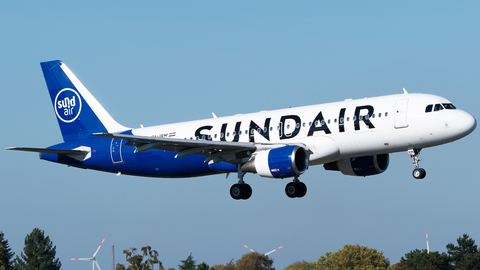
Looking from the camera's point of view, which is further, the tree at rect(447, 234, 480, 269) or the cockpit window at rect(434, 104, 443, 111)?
the tree at rect(447, 234, 480, 269)

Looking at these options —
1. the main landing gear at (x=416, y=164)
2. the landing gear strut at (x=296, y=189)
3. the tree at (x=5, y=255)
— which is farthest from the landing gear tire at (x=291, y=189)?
the tree at (x=5, y=255)

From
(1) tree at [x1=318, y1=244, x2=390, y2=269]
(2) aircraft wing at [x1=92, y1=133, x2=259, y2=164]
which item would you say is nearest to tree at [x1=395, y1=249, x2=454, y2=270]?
(1) tree at [x1=318, y1=244, x2=390, y2=269]

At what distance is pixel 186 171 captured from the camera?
46312 millimetres

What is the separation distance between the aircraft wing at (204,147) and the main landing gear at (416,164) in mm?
9485

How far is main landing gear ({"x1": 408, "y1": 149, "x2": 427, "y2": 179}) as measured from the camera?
39844mm

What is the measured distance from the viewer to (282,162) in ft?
131

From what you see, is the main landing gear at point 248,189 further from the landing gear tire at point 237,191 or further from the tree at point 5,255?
the tree at point 5,255

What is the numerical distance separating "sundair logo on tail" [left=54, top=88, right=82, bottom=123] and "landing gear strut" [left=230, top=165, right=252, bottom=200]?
15.5m

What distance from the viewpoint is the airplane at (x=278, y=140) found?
38781mm

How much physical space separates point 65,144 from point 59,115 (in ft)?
12.0

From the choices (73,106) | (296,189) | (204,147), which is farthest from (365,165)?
(73,106)

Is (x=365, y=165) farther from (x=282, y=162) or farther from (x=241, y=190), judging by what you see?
(x=241, y=190)

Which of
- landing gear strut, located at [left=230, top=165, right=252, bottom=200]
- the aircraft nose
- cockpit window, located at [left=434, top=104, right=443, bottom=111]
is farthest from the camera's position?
landing gear strut, located at [left=230, top=165, right=252, bottom=200]

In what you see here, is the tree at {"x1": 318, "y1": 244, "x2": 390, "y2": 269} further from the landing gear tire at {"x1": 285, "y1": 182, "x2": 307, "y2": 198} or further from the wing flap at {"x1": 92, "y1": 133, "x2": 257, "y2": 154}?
the wing flap at {"x1": 92, "y1": 133, "x2": 257, "y2": 154}
